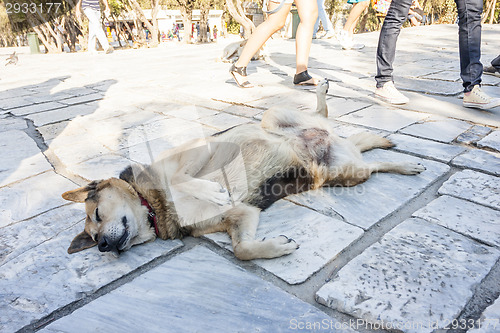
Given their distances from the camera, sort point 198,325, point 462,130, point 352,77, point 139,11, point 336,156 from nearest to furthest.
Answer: point 198,325
point 336,156
point 462,130
point 352,77
point 139,11

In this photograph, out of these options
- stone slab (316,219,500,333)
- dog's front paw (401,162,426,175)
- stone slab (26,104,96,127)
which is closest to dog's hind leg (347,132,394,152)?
dog's front paw (401,162,426,175)

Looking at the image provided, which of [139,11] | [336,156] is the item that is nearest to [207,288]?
[336,156]

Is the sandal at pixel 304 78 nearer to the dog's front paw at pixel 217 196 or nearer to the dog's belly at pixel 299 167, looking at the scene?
the dog's belly at pixel 299 167

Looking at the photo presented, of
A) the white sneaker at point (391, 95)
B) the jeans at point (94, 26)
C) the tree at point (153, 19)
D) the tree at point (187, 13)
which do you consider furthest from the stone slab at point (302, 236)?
the tree at point (187, 13)

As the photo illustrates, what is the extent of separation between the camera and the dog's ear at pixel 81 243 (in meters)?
1.97

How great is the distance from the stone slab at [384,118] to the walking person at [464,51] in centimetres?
34

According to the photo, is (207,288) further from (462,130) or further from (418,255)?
(462,130)

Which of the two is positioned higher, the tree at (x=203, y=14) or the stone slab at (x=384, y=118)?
the tree at (x=203, y=14)

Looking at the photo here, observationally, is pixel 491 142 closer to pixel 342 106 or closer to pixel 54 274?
pixel 342 106

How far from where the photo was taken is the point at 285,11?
→ 4.76m

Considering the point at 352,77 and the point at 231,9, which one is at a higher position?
the point at 231,9

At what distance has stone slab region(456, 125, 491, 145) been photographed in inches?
121

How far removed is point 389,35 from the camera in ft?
13.7

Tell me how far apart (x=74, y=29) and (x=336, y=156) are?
24.3 meters
